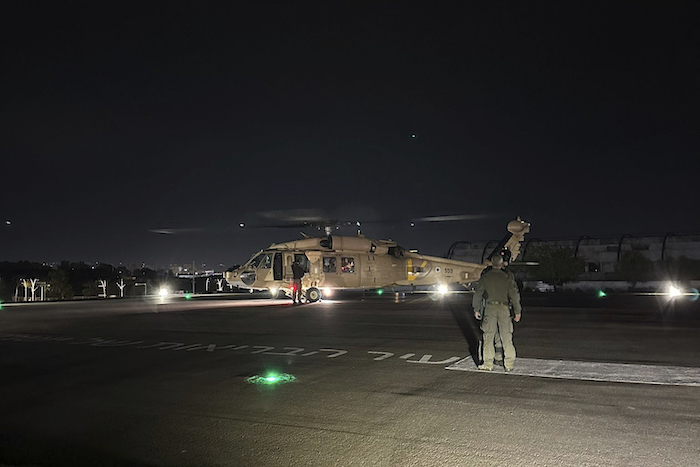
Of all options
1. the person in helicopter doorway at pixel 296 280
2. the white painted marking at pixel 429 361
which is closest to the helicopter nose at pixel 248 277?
the person in helicopter doorway at pixel 296 280

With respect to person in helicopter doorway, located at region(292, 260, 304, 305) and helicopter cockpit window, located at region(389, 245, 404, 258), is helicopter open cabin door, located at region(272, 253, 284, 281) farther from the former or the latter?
helicopter cockpit window, located at region(389, 245, 404, 258)

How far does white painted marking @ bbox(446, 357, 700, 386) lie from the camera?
8.60 m

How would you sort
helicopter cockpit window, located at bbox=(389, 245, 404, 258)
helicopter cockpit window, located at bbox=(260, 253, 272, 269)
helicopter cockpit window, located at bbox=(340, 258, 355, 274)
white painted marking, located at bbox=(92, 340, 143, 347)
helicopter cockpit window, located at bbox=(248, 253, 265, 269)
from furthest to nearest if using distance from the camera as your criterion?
helicopter cockpit window, located at bbox=(389, 245, 404, 258) < helicopter cockpit window, located at bbox=(340, 258, 355, 274) < helicopter cockpit window, located at bbox=(248, 253, 265, 269) < helicopter cockpit window, located at bbox=(260, 253, 272, 269) < white painted marking, located at bbox=(92, 340, 143, 347)

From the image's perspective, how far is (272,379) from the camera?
9023 millimetres

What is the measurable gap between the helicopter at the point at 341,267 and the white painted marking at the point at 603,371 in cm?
1794

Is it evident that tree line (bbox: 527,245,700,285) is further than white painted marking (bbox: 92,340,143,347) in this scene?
Yes

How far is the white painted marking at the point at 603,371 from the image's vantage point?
860cm

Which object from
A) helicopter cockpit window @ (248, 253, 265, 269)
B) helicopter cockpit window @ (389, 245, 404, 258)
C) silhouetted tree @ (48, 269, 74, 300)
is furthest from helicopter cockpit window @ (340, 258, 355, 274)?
silhouetted tree @ (48, 269, 74, 300)

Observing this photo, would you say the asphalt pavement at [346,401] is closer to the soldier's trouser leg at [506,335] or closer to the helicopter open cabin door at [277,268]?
the soldier's trouser leg at [506,335]

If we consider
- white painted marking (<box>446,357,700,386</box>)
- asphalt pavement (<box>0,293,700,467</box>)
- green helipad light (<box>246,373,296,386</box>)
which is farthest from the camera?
green helipad light (<box>246,373,296,386</box>)

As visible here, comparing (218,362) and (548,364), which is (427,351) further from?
(218,362)

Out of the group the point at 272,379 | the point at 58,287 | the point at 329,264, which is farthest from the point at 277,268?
the point at 58,287

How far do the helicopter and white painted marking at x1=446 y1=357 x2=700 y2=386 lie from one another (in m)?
17.9

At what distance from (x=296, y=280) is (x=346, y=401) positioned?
69.6ft
